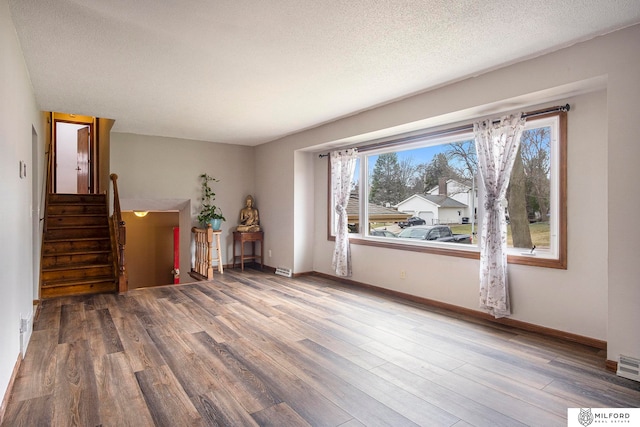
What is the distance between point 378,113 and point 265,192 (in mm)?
3170

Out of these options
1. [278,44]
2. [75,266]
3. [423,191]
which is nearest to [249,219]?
[75,266]

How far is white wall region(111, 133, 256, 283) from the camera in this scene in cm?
605

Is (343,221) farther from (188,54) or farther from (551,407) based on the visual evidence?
(551,407)

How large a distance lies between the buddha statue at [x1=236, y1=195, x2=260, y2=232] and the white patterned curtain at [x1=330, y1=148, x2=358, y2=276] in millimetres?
2027

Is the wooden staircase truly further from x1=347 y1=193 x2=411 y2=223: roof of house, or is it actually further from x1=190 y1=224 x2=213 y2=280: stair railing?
x1=347 y1=193 x2=411 y2=223: roof of house

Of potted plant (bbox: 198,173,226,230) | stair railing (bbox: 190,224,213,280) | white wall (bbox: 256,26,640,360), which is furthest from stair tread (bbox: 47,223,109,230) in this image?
white wall (bbox: 256,26,640,360)

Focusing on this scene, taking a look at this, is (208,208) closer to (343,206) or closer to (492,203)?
(343,206)

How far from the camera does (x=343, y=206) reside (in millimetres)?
5457

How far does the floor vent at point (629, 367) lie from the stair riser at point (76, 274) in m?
5.96

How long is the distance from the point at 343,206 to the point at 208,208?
2746 millimetres

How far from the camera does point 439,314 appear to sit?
3916 millimetres

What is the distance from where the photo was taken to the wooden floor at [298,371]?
2.07m

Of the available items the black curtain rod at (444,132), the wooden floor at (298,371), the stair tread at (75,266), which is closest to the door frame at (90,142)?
the stair tread at (75,266)

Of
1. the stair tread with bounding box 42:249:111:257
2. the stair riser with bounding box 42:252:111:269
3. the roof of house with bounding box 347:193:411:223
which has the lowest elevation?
the stair riser with bounding box 42:252:111:269
